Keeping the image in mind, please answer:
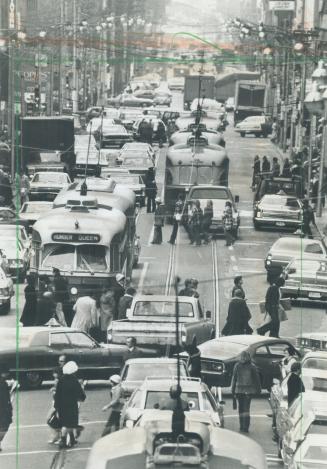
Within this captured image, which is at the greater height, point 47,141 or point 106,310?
point 106,310

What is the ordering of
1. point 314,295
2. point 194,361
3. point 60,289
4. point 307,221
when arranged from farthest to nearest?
1. point 307,221
2. point 314,295
3. point 60,289
4. point 194,361

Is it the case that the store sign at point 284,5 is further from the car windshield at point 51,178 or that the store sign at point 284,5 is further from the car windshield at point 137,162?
the car windshield at point 51,178

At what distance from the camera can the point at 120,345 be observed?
25719 mm

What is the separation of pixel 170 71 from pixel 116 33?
5433cm

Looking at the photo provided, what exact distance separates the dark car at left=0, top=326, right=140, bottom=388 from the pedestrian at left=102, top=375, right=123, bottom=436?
3.13 metres

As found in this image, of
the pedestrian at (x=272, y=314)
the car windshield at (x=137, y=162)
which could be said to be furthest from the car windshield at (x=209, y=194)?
the pedestrian at (x=272, y=314)

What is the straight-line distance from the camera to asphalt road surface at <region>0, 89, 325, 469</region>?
65.9 ft

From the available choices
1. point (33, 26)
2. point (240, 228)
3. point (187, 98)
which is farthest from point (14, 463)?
point (187, 98)

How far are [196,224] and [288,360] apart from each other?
78.6 feet

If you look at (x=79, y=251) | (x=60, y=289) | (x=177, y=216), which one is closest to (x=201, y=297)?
(x=79, y=251)

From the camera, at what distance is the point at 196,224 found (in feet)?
154

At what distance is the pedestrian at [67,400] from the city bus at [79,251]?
40.0 ft

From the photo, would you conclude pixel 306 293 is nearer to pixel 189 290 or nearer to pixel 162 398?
pixel 189 290

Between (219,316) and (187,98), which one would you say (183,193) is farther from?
(187,98)
